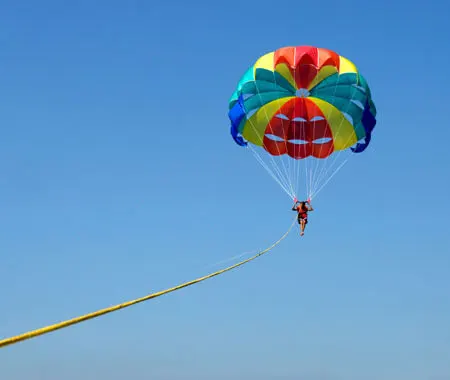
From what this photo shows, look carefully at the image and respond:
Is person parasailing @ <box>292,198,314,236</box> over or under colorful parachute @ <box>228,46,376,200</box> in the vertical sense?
under

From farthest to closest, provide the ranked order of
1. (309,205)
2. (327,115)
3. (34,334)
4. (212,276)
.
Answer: (327,115) < (309,205) < (212,276) < (34,334)

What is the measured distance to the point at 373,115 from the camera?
89.5ft

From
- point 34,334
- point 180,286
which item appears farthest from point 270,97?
point 34,334

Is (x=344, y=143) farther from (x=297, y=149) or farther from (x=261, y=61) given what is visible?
(x=261, y=61)

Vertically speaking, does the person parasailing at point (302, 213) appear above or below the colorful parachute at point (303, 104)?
below

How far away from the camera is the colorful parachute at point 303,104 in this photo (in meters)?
26.3

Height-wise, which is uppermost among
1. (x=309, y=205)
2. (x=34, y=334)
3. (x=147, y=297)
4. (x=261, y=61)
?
(x=261, y=61)

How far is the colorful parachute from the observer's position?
2628 cm

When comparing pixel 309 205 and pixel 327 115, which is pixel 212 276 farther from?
pixel 327 115

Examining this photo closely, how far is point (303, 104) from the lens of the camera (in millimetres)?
27516

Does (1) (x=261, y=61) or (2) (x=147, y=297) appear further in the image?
(1) (x=261, y=61)

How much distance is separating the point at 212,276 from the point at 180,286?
290cm

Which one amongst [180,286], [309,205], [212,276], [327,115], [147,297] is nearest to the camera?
[147,297]

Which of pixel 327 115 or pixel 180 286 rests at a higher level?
pixel 327 115
